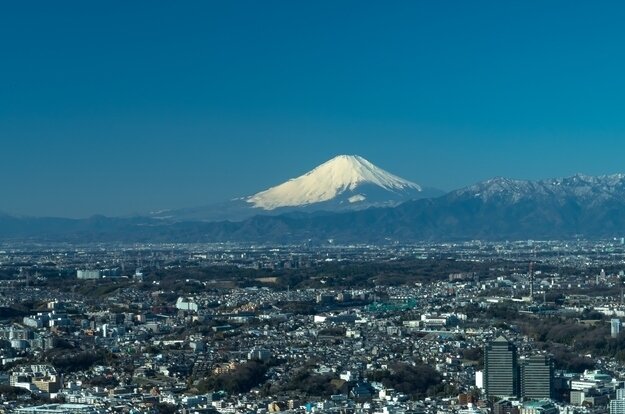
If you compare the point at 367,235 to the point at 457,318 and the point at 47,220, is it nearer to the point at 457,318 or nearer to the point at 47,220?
the point at 47,220

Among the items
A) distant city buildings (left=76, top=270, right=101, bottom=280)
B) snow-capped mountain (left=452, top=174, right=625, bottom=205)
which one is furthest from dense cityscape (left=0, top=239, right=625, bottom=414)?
snow-capped mountain (left=452, top=174, right=625, bottom=205)

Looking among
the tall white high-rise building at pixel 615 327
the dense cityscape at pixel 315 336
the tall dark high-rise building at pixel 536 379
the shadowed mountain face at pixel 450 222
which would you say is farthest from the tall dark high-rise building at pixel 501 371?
the shadowed mountain face at pixel 450 222

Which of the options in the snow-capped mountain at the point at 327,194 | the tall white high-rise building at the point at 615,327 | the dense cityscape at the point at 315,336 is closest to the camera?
the dense cityscape at the point at 315,336

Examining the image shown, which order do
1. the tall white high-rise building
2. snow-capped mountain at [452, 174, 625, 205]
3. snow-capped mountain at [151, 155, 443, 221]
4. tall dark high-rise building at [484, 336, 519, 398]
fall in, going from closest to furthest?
tall dark high-rise building at [484, 336, 519, 398] < the tall white high-rise building < snow-capped mountain at [452, 174, 625, 205] < snow-capped mountain at [151, 155, 443, 221]

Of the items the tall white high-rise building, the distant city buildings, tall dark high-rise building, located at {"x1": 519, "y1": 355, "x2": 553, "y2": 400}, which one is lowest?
tall dark high-rise building, located at {"x1": 519, "y1": 355, "x2": 553, "y2": 400}

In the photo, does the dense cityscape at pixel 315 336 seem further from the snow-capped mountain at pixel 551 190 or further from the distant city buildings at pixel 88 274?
the snow-capped mountain at pixel 551 190

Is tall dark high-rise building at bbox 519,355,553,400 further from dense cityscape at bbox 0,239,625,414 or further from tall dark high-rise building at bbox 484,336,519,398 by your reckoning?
tall dark high-rise building at bbox 484,336,519,398

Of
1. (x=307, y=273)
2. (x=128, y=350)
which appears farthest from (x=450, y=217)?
(x=128, y=350)
